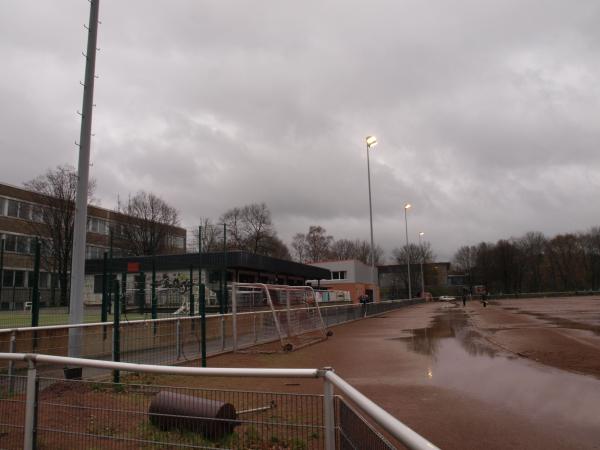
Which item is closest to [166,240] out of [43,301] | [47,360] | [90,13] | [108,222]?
[108,222]

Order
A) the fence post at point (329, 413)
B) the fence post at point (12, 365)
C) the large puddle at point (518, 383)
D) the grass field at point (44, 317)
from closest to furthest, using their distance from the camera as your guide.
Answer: the fence post at point (329, 413), the fence post at point (12, 365), the large puddle at point (518, 383), the grass field at point (44, 317)

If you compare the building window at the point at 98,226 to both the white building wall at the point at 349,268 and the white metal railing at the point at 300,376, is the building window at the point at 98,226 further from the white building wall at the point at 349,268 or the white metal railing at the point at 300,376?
the white metal railing at the point at 300,376

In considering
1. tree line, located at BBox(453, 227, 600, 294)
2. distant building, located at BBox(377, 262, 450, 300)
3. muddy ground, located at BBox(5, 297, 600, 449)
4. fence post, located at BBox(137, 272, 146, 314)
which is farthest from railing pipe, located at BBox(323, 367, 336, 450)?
tree line, located at BBox(453, 227, 600, 294)

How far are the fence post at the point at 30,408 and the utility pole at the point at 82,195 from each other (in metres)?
5.59

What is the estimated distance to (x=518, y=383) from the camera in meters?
9.39

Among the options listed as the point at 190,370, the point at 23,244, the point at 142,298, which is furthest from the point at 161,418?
the point at 23,244

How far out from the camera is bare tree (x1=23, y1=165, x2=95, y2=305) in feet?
162

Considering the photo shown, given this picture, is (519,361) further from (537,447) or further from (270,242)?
(270,242)

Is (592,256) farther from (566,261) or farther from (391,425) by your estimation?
(391,425)

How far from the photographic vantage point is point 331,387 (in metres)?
3.37

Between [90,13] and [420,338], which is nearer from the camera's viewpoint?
[90,13]

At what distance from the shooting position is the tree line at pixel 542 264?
104 m

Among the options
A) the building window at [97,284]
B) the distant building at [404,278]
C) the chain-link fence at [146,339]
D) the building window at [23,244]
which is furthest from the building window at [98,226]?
the distant building at [404,278]

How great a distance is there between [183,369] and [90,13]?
9.68m
